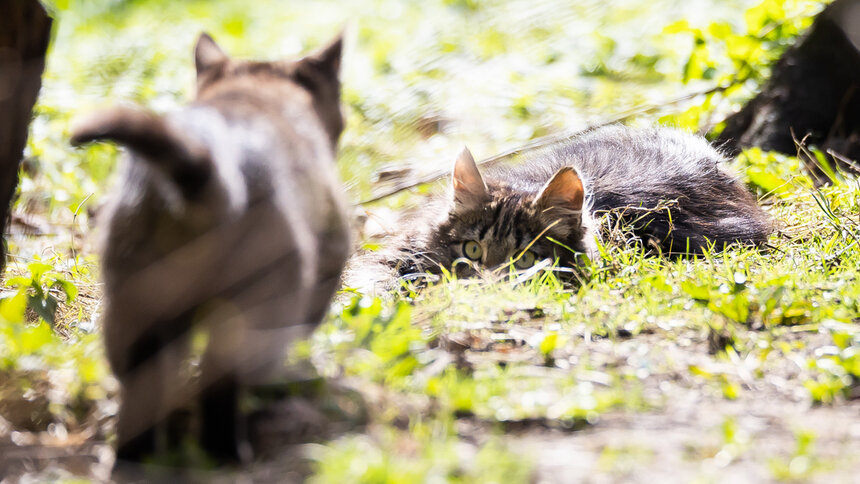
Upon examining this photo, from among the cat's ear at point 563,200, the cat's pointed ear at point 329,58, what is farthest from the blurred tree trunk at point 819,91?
the cat's pointed ear at point 329,58

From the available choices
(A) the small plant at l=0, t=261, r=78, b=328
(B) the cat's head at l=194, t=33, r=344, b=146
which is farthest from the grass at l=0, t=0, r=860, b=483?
(B) the cat's head at l=194, t=33, r=344, b=146

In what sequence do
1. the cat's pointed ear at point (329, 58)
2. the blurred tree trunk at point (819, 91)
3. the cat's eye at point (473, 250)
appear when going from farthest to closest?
the blurred tree trunk at point (819, 91)
the cat's eye at point (473, 250)
the cat's pointed ear at point (329, 58)

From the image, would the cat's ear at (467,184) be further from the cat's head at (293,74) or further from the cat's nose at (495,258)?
the cat's head at (293,74)

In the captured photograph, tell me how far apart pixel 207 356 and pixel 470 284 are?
5.70ft

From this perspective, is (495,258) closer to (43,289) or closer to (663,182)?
(663,182)

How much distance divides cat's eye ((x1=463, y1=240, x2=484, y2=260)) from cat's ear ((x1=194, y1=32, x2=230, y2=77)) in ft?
5.98

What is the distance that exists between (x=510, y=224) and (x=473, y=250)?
26 cm

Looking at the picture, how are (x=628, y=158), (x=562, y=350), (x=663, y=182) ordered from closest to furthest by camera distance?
(x=562, y=350), (x=663, y=182), (x=628, y=158)

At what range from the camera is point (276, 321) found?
2463 mm

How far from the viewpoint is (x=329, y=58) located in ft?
11.5

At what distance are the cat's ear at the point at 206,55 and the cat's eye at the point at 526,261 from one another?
1948 mm

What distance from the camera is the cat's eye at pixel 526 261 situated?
14.8 ft

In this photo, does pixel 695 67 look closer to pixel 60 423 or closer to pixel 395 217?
pixel 395 217

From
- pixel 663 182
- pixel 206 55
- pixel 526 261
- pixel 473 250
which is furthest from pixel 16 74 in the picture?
pixel 663 182
